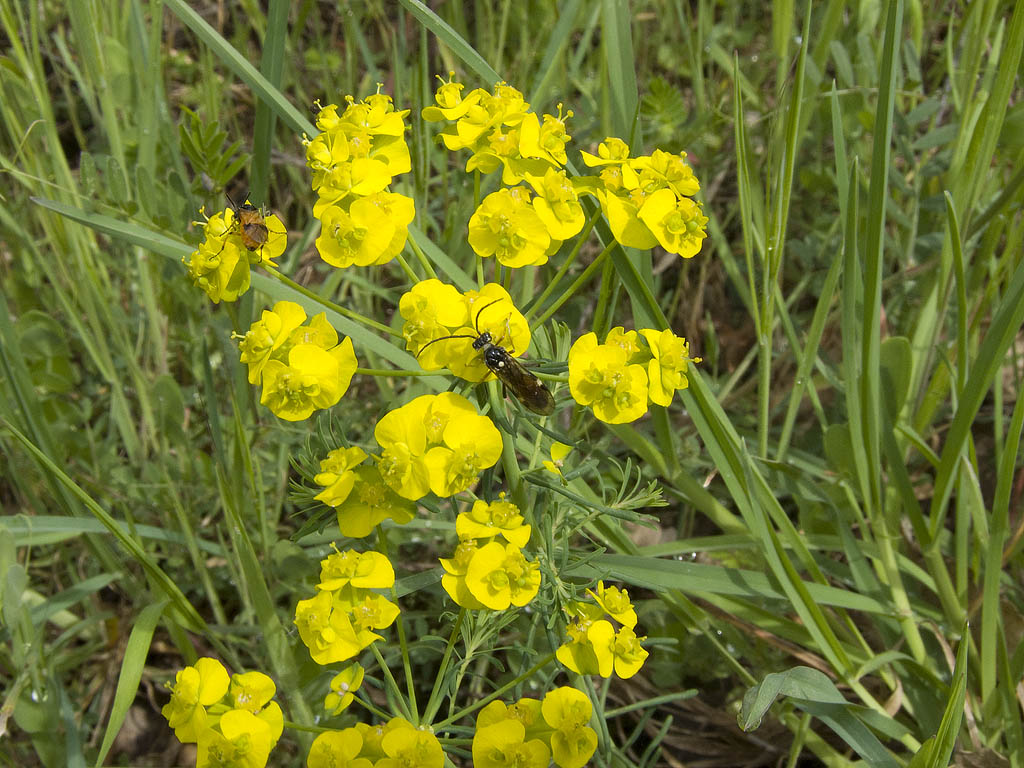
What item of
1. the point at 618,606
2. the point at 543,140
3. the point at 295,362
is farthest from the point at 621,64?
the point at 618,606

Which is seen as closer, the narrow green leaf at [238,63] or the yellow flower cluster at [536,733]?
the yellow flower cluster at [536,733]

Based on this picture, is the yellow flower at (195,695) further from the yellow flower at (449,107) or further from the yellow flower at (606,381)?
the yellow flower at (449,107)

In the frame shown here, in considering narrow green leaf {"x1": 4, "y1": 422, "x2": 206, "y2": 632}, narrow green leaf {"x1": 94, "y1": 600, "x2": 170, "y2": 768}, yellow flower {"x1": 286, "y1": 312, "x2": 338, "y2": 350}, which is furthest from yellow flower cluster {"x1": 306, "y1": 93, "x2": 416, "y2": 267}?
narrow green leaf {"x1": 94, "y1": 600, "x2": 170, "y2": 768}

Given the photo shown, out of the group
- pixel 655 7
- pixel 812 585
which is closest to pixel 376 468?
pixel 812 585

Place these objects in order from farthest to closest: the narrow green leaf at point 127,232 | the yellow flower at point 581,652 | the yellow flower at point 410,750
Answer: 1. the narrow green leaf at point 127,232
2. the yellow flower at point 581,652
3. the yellow flower at point 410,750

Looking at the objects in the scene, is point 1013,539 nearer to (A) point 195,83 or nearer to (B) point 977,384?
(B) point 977,384

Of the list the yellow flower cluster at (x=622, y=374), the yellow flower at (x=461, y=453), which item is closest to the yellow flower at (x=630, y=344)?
the yellow flower cluster at (x=622, y=374)
